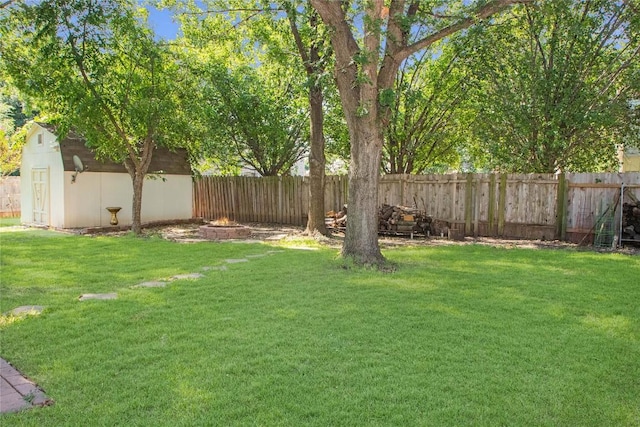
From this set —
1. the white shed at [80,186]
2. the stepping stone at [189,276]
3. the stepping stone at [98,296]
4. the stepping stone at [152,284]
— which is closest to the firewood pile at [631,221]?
the stepping stone at [189,276]

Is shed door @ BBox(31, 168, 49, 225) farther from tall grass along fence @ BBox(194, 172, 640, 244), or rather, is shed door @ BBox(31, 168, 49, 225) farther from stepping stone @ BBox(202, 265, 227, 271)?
stepping stone @ BBox(202, 265, 227, 271)

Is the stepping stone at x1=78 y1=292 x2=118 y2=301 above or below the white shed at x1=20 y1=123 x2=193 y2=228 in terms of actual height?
below

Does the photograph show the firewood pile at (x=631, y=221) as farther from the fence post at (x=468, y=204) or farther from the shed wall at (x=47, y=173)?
the shed wall at (x=47, y=173)

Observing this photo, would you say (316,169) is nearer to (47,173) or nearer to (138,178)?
(138,178)

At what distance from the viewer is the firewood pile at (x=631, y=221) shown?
32.1 feet

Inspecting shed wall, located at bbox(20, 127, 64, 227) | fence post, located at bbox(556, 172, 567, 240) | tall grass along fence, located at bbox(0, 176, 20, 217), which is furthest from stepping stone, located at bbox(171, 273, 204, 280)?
tall grass along fence, located at bbox(0, 176, 20, 217)

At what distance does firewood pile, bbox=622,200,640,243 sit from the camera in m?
9.79

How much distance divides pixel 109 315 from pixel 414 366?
3.07m

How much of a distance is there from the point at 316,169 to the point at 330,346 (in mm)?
7871

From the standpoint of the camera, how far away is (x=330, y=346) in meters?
3.86

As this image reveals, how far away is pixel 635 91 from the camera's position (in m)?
11.1

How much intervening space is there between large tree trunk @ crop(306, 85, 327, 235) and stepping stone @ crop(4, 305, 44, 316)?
23.3 ft

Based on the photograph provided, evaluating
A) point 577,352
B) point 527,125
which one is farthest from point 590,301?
point 527,125

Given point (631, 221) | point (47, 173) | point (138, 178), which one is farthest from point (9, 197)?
point (631, 221)
